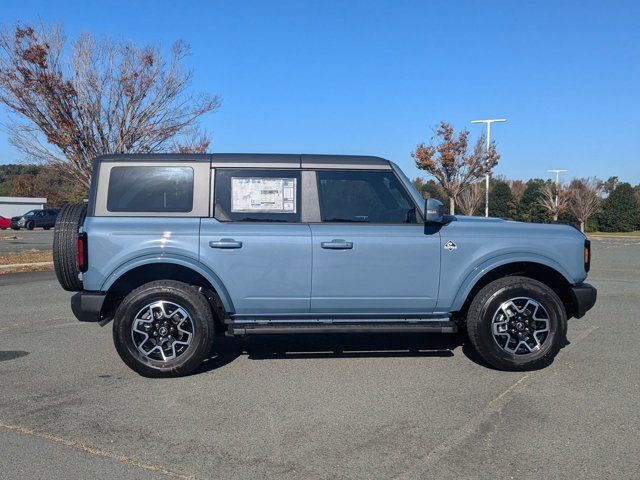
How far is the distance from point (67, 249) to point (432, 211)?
341 cm

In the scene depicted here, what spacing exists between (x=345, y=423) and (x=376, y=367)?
4.70 ft

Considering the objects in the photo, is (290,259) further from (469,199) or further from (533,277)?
(469,199)

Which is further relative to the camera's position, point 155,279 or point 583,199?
point 583,199

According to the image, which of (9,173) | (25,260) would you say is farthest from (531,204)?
(9,173)

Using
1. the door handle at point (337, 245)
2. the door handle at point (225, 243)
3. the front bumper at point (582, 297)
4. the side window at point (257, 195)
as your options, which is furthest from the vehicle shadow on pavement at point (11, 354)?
the front bumper at point (582, 297)

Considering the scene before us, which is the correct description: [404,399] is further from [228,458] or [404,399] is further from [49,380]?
[49,380]

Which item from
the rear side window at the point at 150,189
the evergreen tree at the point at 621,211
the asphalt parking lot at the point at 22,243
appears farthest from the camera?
the evergreen tree at the point at 621,211

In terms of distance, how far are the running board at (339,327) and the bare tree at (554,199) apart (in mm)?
39108

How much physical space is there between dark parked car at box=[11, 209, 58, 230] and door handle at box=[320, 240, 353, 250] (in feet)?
131

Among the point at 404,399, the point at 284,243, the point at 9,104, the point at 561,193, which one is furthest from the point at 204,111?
the point at 561,193

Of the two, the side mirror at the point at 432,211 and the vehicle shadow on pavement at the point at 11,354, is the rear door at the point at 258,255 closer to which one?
the side mirror at the point at 432,211

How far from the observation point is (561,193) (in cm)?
4362

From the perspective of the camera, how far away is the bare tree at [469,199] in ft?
107

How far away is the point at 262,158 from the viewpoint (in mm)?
5465
